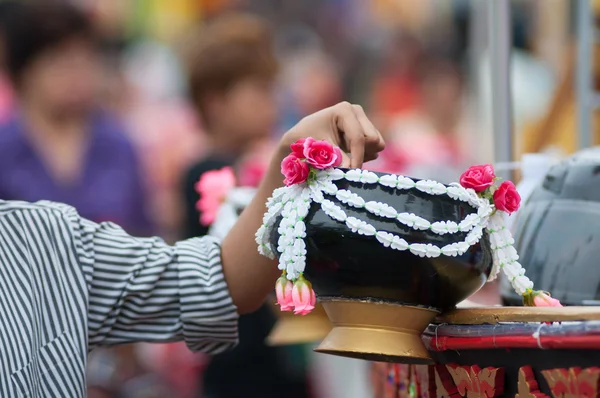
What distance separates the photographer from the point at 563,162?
134cm

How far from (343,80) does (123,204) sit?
3735 mm

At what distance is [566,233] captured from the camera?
124 cm

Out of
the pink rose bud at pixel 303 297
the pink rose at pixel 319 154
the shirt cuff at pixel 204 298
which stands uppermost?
the pink rose at pixel 319 154

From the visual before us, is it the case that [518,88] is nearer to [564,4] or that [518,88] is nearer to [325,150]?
[564,4]

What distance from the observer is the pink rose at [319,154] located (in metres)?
1.01

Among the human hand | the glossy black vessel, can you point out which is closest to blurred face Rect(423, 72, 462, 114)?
the glossy black vessel

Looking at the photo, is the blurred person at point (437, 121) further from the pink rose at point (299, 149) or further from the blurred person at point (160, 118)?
the pink rose at point (299, 149)

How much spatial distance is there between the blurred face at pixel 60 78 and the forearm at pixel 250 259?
1.84m

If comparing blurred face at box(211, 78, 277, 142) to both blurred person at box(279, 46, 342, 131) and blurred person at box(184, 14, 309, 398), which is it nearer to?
blurred person at box(184, 14, 309, 398)

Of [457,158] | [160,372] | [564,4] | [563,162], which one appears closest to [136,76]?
[457,158]

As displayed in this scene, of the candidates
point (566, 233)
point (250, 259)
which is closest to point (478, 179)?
point (566, 233)

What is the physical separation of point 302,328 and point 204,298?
552 mm

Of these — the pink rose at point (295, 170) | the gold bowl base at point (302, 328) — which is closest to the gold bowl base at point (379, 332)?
the pink rose at point (295, 170)

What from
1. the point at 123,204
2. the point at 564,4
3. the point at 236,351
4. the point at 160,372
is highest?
the point at 564,4
